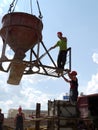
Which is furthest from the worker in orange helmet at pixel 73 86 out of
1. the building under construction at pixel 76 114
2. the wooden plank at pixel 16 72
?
the wooden plank at pixel 16 72

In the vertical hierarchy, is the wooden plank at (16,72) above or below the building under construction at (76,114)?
above

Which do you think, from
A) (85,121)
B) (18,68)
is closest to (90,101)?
(85,121)

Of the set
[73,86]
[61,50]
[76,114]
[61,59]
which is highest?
[61,50]

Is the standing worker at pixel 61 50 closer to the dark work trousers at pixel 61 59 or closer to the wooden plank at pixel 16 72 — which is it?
the dark work trousers at pixel 61 59

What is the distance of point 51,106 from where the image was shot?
39.5 ft

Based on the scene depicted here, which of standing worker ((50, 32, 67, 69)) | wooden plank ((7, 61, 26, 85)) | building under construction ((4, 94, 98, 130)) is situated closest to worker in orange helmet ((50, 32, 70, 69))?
standing worker ((50, 32, 67, 69))

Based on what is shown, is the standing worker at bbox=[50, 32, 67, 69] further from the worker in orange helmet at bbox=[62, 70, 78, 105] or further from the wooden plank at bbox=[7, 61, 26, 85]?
the wooden plank at bbox=[7, 61, 26, 85]

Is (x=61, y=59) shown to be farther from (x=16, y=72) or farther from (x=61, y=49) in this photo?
(x=16, y=72)

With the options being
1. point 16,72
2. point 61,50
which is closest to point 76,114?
point 61,50

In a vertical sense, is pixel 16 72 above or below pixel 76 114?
above

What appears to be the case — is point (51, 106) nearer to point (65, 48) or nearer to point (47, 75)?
point (47, 75)

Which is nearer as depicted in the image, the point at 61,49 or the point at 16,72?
the point at 16,72

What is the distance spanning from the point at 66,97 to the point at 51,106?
1004mm

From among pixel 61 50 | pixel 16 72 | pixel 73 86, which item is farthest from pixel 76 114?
pixel 16 72
